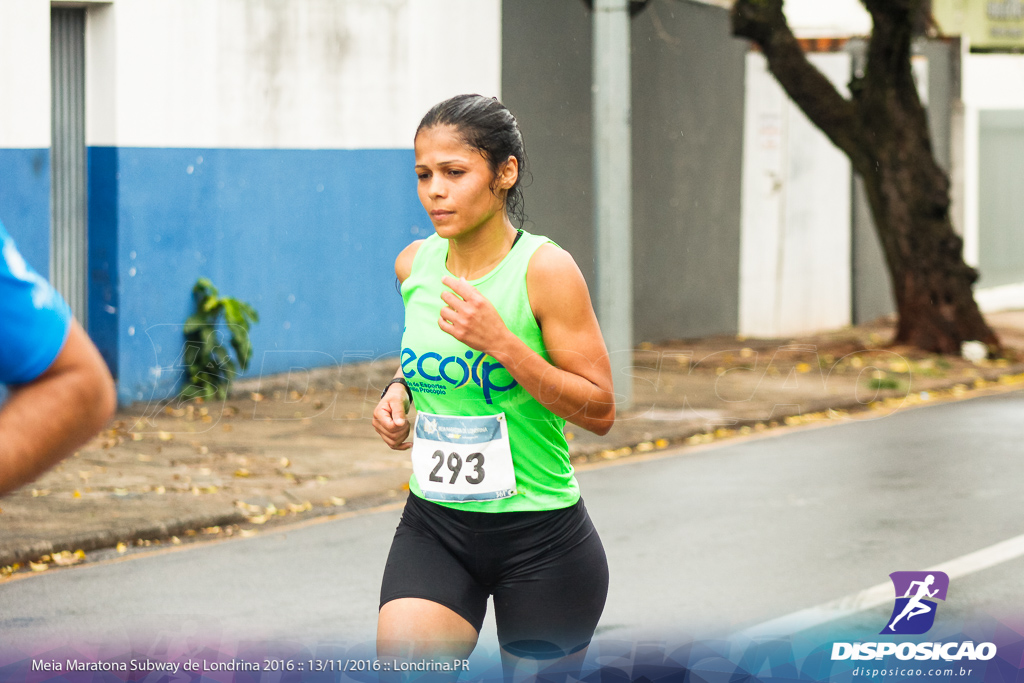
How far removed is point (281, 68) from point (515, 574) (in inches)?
372

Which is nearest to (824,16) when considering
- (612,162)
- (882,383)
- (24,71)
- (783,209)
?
(783,209)

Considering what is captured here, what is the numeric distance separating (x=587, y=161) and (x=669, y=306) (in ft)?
9.41

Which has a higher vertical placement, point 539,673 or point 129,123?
point 129,123

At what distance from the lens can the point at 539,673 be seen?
3.05 metres

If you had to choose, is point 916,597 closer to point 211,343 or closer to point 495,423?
point 495,423

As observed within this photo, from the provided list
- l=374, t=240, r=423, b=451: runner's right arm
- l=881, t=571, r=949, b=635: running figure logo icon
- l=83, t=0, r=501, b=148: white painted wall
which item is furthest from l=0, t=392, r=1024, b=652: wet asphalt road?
l=83, t=0, r=501, b=148: white painted wall

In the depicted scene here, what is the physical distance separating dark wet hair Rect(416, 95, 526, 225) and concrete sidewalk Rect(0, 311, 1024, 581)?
171cm

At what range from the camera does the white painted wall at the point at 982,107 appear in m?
23.1

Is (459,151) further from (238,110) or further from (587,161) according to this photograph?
(587,161)

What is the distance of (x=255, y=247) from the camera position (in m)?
12.1

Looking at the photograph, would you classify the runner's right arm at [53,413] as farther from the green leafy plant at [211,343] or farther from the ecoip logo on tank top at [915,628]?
the green leafy plant at [211,343]

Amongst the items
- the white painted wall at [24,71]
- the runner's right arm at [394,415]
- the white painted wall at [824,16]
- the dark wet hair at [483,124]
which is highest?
the white painted wall at [824,16]

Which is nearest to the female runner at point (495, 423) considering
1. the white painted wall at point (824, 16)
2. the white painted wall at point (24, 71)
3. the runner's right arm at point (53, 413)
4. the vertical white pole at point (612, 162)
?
the runner's right arm at point (53, 413)

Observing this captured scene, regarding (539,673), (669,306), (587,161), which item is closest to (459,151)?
(539,673)
